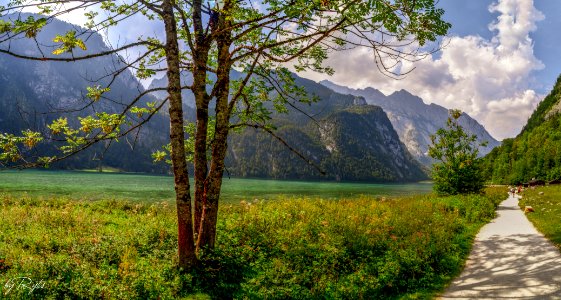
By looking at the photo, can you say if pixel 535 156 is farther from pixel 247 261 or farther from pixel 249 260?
pixel 247 261

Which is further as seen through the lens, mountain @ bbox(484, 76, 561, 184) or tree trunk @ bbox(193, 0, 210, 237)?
mountain @ bbox(484, 76, 561, 184)

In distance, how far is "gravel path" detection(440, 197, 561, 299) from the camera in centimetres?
744

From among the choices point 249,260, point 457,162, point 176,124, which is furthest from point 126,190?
point 176,124

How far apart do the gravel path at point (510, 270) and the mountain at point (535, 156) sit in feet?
124

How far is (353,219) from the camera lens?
14.3m

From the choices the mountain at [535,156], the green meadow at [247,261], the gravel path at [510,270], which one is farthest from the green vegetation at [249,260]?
the mountain at [535,156]

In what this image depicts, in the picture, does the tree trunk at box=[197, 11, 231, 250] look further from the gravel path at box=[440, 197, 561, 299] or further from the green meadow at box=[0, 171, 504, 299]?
the gravel path at box=[440, 197, 561, 299]

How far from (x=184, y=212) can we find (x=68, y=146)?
2.74m

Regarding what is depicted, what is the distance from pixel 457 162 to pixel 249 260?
25.1 meters

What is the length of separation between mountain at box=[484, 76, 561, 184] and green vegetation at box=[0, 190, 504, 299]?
42623 millimetres

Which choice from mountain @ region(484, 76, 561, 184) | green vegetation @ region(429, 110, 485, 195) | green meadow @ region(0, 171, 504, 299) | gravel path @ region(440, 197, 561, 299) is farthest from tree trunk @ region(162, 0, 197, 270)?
mountain @ region(484, 76, 561, 184)

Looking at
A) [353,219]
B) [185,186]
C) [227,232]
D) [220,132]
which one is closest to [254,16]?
[220,132]

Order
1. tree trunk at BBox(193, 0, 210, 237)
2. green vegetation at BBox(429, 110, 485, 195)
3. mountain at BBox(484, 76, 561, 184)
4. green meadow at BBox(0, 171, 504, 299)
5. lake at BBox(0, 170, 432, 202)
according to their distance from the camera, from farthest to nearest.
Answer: mountain at BBox(484, 76, 561, 184) → lake at BBox(0, 170, 432, 202) → green vegetation at BBox(429, 110, 485, 195) → tree trunk at BBox(193, 0, 210, 237) → green meadow at BBox(0, 171, 504, 299)

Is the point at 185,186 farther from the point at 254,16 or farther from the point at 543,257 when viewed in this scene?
the point at 543,257
